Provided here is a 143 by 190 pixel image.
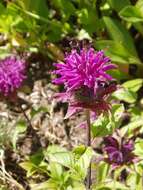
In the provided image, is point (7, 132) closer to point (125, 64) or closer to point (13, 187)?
Answer: point (13, 187)

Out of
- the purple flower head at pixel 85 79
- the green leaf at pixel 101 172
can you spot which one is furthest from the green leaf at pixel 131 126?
the purple flower head at pixel 85 79

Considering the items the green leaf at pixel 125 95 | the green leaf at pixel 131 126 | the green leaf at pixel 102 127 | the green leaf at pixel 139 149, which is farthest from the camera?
the green leaf at pixel 125 95

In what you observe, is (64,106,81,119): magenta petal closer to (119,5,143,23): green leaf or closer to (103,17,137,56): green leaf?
(119,5,143,23): green leaf

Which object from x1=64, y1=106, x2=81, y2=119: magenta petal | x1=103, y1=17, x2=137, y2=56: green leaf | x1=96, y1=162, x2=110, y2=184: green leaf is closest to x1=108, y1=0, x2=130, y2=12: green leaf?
x1=103, y1=17, x2=137, y2=56: green leaf

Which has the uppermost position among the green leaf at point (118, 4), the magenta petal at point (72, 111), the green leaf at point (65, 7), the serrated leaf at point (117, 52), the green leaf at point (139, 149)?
the green leaf at point (65, 7)

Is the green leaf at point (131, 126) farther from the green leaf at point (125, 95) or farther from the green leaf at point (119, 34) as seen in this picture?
the green leaf at point (119, 34)

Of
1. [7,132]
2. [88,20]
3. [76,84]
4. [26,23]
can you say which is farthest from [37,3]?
[76,84]

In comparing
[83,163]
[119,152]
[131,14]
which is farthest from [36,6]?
[83,163]
